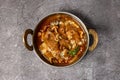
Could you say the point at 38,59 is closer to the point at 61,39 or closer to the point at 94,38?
the point at 61,39

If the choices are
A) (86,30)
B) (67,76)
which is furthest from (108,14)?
(67,76)

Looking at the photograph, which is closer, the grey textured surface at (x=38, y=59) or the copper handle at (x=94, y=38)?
the copper handle at (x=94, y=38)

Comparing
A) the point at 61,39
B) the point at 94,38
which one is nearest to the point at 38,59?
the point at 61,39

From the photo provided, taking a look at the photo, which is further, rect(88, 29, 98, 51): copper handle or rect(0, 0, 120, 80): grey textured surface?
rect(0, 0, 120, 80): grey textured surface

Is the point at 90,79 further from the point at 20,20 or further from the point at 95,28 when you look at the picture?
the point at 20,20
